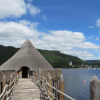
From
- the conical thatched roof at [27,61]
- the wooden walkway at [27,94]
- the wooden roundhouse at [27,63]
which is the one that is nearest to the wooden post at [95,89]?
the wooden walkway at [27,94]

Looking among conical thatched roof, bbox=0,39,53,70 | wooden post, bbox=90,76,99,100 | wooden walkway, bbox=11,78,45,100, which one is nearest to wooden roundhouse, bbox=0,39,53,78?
conical thatched roof, bbox=0,39,53,70

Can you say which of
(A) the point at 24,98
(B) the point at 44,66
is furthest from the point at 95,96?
(B) the point at 44,66

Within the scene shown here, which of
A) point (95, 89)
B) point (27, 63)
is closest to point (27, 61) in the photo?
point (27, 63)

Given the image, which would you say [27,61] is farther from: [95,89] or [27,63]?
[95,89]

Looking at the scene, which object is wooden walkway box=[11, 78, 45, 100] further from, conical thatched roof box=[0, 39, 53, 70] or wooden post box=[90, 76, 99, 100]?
conical thatched roof box=[0, 39, 53, 70]

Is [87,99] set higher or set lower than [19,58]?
lower

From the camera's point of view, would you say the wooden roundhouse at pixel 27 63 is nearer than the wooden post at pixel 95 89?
No

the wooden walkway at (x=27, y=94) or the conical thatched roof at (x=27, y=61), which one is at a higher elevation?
the conical thatched roof at (x=27, y=61)

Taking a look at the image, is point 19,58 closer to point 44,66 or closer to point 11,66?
point 11,66

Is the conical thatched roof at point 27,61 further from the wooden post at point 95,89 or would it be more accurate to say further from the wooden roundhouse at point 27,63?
the wooden post at point 95,89

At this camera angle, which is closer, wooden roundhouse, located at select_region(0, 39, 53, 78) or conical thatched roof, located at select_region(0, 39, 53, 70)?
wooden roundhouse, located at select_region(0, 39, 53, 78)

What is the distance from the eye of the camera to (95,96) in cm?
395

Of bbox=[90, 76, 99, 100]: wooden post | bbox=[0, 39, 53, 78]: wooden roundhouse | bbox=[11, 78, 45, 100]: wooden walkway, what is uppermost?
bbox=[0, 39, 53, 78]: wooden roundhouse

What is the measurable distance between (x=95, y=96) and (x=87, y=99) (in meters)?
28.2
